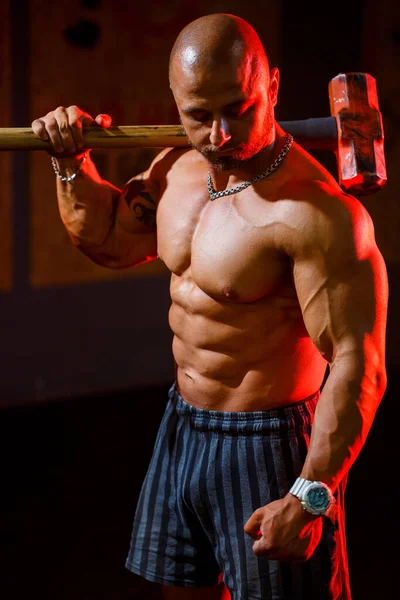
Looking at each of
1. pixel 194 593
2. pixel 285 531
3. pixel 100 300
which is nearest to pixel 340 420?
pixel 285 531

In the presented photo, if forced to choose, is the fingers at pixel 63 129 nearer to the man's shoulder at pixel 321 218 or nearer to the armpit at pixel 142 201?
the armpit at pixel 142 201

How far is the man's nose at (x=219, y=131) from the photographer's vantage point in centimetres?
149

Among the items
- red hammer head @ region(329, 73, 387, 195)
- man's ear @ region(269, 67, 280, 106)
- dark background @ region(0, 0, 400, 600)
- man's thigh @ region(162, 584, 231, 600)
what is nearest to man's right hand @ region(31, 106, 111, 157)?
man's ear @ region(269, 67, 280, 106)

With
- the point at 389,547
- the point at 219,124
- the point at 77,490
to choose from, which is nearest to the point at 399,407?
the point at 389,547

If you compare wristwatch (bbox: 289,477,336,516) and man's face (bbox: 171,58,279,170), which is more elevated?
man's face (bbox: 171,58,279,170)

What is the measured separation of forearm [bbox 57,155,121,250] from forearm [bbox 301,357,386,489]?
668 millimetres

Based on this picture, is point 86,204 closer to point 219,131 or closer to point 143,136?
point 143,136

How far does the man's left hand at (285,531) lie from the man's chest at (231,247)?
0.38m

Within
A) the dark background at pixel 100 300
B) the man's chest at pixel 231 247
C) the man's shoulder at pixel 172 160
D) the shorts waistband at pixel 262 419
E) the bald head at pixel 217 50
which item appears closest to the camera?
the bald head at pixel 217 50

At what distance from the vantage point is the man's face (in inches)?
58.2

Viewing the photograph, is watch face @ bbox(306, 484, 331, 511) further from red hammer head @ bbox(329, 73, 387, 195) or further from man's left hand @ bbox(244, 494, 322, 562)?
red hammer head @ bbox(329, 73, 387, 195)

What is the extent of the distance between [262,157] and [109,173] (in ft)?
7.90

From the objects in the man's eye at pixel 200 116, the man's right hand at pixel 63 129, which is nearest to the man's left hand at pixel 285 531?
the man's eye at pixel 200 116

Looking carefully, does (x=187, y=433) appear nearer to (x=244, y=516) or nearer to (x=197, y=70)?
(x=244, y=516)
